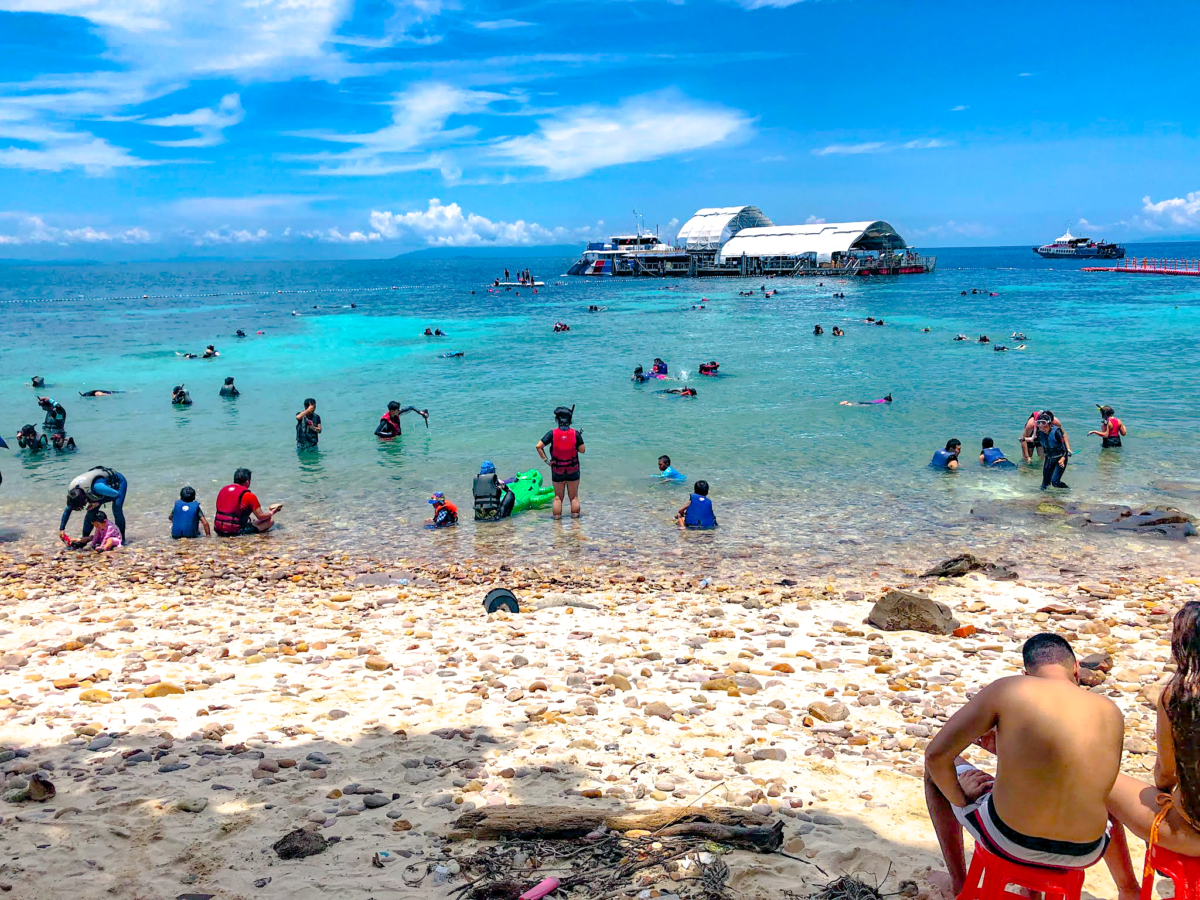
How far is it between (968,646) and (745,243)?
4205 inches

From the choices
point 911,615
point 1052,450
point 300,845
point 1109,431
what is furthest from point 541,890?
point 1109,431

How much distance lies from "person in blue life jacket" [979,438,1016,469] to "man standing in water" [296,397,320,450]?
16.2 meters

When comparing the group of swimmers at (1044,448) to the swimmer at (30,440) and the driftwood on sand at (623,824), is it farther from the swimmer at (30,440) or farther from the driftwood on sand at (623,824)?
the swimmer at (30,440)

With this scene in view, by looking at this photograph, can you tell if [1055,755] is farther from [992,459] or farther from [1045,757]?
[992,459]

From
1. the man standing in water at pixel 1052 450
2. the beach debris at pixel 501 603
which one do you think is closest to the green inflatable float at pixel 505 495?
the beach debris at pixel 501 603

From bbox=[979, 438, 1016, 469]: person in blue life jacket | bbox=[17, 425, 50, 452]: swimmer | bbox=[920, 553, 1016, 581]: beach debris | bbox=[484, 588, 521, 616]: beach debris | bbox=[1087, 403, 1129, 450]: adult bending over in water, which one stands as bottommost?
bbox=[920, 553, 1016, 581]: beach debris

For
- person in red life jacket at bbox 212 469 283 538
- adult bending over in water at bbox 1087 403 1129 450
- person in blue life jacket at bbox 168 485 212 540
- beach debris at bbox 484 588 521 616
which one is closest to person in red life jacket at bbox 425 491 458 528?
person in red life jacket at bbox 212 469 283 538

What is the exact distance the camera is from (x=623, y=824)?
4.70m

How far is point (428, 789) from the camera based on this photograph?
17.6 feet

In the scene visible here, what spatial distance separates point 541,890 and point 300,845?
1.52 m

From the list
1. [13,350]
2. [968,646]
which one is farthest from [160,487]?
[13,350]

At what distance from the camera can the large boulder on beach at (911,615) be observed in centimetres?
858

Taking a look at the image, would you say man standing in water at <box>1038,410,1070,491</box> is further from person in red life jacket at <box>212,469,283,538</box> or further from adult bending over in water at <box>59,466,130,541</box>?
adult bending over in water at <box>59,466,130,541</box>

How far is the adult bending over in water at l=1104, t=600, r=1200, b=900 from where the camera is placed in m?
3.23
